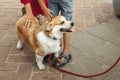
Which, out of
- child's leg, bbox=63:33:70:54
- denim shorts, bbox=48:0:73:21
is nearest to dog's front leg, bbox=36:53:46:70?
child's leg, bbox=63:33:70:54

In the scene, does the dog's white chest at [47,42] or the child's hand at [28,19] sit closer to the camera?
the dog's white chest at [47,42]

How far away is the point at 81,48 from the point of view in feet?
11.0

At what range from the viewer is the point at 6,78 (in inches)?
111

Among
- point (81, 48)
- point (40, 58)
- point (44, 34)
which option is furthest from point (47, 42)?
point (81, 48)

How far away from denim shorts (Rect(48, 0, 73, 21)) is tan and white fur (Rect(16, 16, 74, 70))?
0.85ft

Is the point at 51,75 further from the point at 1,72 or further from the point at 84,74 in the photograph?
the point at 1,72

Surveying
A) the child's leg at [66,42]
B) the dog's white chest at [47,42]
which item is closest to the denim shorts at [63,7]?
the child's leg at [66,42]

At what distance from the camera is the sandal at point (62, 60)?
2.99m

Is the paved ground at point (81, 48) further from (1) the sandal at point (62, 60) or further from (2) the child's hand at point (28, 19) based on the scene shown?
(2) the child's hand at point (28, 19)

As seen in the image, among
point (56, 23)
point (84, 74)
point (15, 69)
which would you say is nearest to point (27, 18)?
point (56, 23)

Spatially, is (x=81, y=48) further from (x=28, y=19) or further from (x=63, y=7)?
(x=28, y=19)

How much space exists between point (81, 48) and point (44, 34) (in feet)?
2.79

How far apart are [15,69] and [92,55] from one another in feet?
3.43

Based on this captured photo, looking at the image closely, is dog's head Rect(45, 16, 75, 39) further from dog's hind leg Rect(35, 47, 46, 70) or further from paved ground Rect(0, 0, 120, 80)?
paved ground Rect(0, 0, 120, 80)
